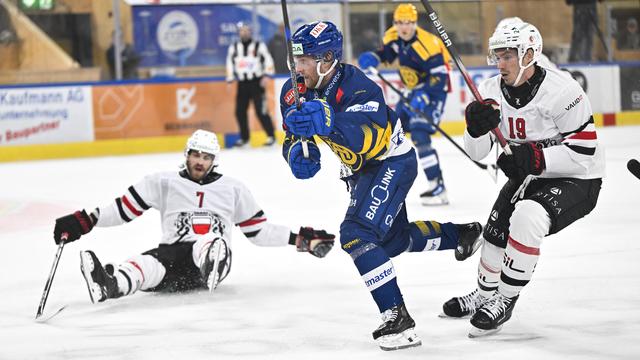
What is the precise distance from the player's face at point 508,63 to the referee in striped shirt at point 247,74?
31.8 feet

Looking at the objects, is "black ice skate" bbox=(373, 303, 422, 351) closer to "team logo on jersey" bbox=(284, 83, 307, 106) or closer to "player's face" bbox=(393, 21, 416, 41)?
"team logo on jersey" bbox=(284, 83, 307, 106)

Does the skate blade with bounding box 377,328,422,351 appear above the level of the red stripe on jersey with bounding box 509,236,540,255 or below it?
below

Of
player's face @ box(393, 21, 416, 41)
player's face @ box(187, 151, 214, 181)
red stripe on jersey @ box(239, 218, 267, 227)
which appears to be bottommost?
red stripe on jersey @ box(239, 218, 267, 227)

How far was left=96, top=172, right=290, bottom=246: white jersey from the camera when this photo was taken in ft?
15.6

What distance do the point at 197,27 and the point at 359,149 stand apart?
1005cm

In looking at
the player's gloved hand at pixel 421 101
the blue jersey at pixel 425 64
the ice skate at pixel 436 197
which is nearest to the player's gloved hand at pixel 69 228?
the ice skate at pixel 436 197

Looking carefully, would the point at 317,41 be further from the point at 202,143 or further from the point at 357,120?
the point at 202,143

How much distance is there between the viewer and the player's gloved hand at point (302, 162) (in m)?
3.72

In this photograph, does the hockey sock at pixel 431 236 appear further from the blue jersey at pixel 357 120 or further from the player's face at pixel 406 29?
the player's face at pixel 406 29

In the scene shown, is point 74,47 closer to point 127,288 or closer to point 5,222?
point 5,222

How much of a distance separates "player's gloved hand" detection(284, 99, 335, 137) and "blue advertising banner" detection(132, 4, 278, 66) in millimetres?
10002

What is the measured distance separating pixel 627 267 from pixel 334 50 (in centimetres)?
201

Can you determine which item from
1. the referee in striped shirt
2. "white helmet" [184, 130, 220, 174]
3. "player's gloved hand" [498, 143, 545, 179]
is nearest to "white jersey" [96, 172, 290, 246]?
"white helmet" [184, 130, 220, 174]

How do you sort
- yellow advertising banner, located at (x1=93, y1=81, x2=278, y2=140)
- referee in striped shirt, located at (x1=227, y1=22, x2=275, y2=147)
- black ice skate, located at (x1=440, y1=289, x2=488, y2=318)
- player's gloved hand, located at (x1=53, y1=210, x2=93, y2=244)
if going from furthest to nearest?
referee in striped shirt, located at (x1=227, y1=22, x2=275, y2=147) → yellow advertising banner, located at (x1=93, y1=81, x2=278, y2=140) → player's gloved hand, located at (x1=53, y1=210, x2=93, y2=244) → black ice skate, located at (x1=440, y1=289, x2=488, y2=318)
